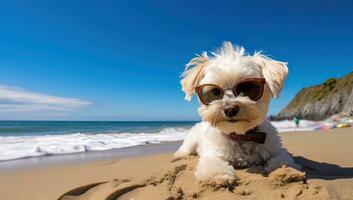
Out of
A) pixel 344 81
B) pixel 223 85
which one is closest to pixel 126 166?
pixel 223 85

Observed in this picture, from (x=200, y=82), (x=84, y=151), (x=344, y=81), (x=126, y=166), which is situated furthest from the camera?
(x=344, y=81)

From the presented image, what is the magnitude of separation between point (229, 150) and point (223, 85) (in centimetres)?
81

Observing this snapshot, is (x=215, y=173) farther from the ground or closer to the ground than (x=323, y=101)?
closer to the ground

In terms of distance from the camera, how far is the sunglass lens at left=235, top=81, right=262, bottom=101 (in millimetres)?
3816

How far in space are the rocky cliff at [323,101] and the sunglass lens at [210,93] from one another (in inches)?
1948

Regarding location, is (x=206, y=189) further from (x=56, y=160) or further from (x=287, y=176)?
(x=56, y=160)

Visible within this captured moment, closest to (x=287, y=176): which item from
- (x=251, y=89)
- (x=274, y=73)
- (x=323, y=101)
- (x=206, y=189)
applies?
(x=206, y=189)

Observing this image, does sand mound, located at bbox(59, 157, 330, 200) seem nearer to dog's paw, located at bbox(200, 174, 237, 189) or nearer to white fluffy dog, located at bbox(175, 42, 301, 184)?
dog's paw, located at bbox(200, 174, 237, 189)

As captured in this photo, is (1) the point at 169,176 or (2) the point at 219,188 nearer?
(2) the point at 219,188

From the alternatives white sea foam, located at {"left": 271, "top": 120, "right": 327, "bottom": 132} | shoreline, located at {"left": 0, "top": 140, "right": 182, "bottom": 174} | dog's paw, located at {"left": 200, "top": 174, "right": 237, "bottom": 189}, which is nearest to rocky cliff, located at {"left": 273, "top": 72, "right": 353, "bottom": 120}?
white sea foam, located at {"left": 271, "top": 120, "right": 327, "bottom": 132}

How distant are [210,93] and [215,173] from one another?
104 centimetres

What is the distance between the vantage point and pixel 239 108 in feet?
12.1

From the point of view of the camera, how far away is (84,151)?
9.09 meters

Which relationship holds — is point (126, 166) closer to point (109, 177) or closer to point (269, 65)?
point (109, 177)
